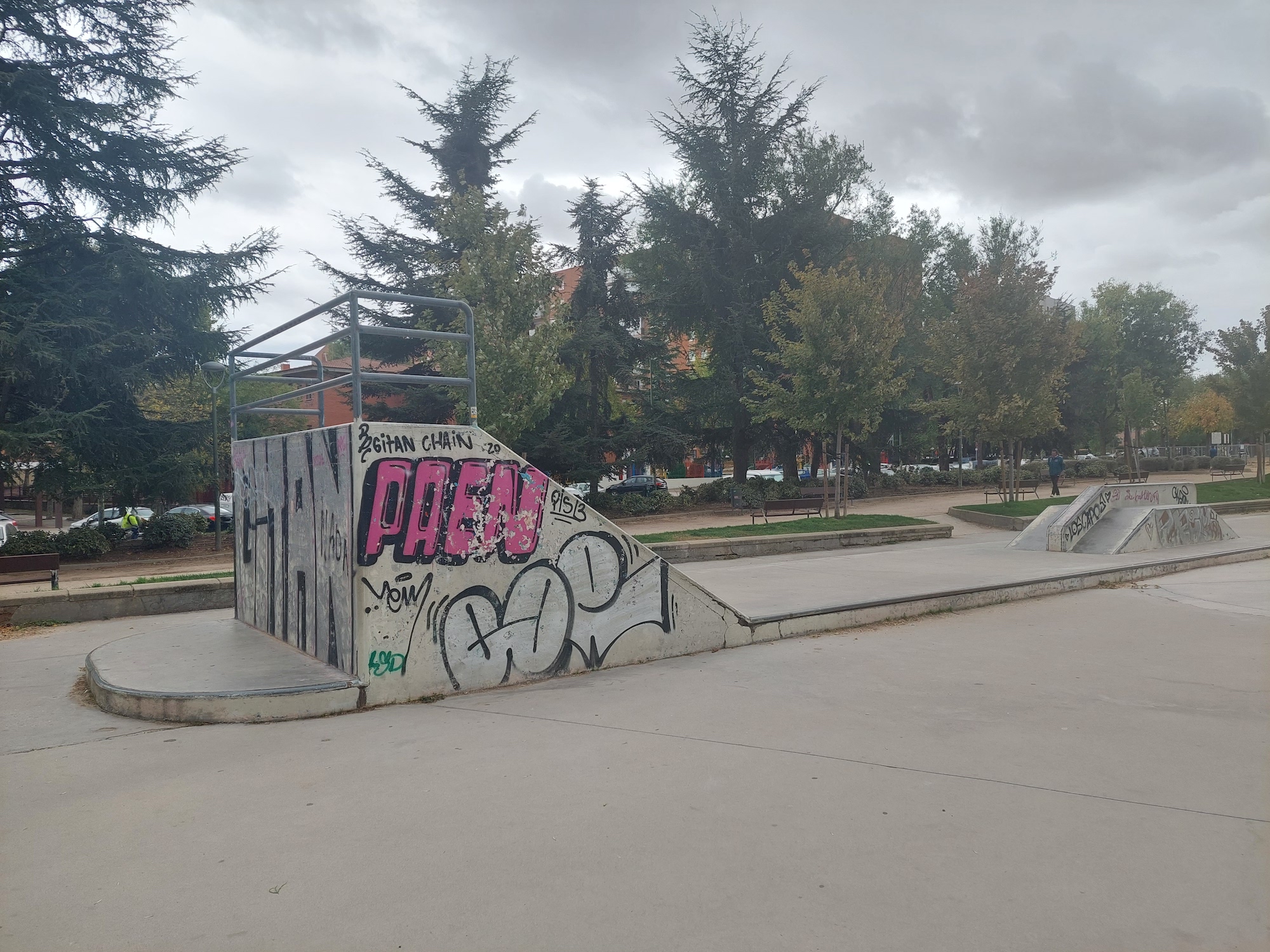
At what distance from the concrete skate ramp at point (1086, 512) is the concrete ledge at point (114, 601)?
562 inches

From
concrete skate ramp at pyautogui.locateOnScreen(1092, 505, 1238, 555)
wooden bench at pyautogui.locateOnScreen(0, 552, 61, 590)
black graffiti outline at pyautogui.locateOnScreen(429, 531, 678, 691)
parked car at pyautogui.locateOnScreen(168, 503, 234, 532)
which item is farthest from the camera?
parked car at pyautogui.locateOnScreen(168, 503, 234, 532)

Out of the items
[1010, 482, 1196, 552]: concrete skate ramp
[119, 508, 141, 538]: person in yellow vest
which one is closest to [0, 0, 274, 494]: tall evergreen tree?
[119, 508, 141, 538]: person in yellow vest

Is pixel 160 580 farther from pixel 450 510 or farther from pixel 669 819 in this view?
pixel 669 819

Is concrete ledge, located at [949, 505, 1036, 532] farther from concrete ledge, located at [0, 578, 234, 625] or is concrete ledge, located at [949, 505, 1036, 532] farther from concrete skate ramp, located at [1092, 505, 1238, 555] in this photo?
concrete ledge, located at [0, 578, 234, 625]

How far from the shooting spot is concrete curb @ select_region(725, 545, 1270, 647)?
876 cm

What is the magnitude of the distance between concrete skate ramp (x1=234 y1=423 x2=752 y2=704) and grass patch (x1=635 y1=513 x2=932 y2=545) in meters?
10.3

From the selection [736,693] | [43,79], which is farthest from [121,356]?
[736,693]

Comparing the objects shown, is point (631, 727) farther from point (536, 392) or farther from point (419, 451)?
point (536, 392)

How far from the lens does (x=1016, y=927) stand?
3.04 metres

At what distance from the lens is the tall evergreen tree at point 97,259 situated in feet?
61.7

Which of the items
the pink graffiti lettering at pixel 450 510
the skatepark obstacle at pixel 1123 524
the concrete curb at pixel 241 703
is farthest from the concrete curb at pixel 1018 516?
the concrete curb at pixel 241 703

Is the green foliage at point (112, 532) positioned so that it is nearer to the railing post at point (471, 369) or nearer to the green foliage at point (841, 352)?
the railing post at point (471, 369)

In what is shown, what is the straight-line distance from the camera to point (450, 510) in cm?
644

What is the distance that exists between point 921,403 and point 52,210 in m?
25.5
